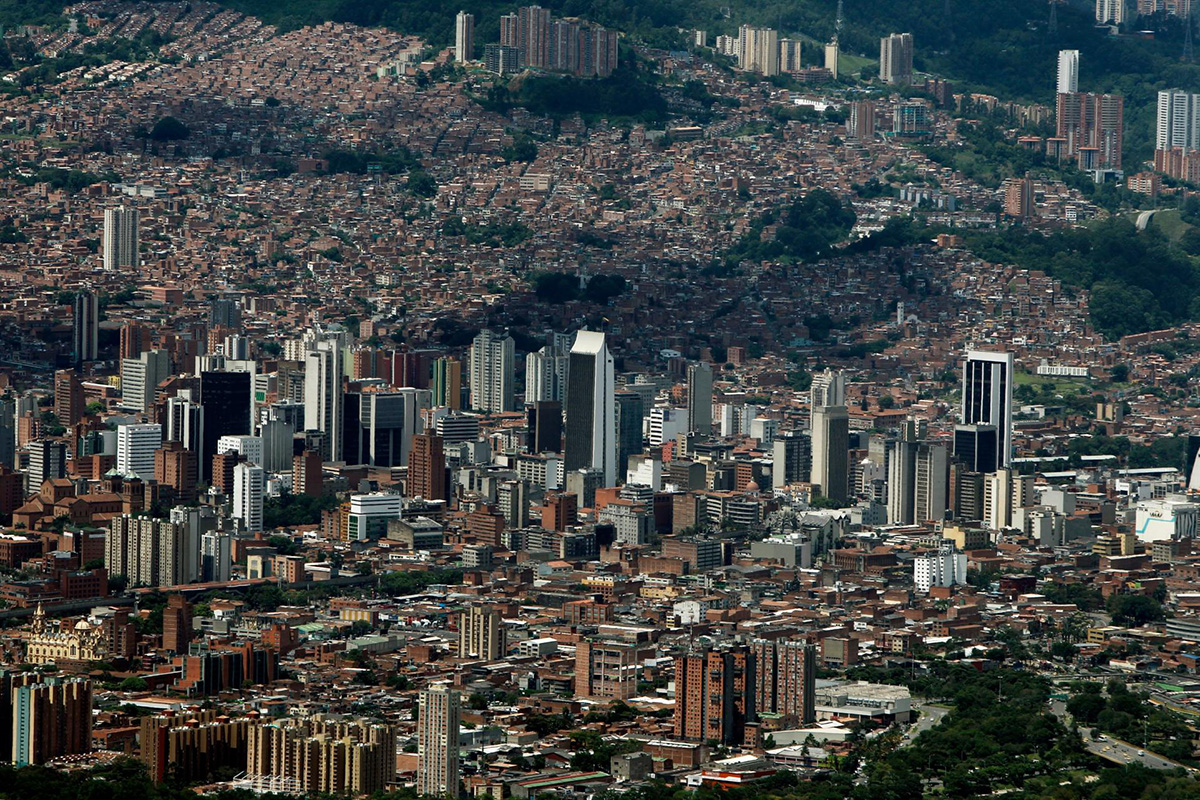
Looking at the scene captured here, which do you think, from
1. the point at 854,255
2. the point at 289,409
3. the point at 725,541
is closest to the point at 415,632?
the point at 725,541

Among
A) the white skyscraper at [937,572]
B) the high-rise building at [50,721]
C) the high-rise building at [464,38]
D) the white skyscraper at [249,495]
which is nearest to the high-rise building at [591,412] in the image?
the white skyscraper at [249,495]

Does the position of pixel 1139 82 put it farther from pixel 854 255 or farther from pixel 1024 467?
pixel 1024 467

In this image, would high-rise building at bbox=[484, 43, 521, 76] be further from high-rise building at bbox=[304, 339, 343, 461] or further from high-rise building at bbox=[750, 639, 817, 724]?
high-rise building at bbox=[750, 639, 817, 724]

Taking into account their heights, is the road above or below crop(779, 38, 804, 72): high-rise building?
below

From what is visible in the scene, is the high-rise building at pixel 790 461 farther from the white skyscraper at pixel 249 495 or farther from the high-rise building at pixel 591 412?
the white skyscraper at pixel 249 495

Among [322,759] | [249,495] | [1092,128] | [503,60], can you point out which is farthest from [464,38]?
[322,759]

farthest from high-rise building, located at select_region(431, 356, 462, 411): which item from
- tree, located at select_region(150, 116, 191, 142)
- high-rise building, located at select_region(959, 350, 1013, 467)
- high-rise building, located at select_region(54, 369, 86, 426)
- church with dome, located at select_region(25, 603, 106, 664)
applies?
church with dome, located at select_region(25, 603, 106, 664)
